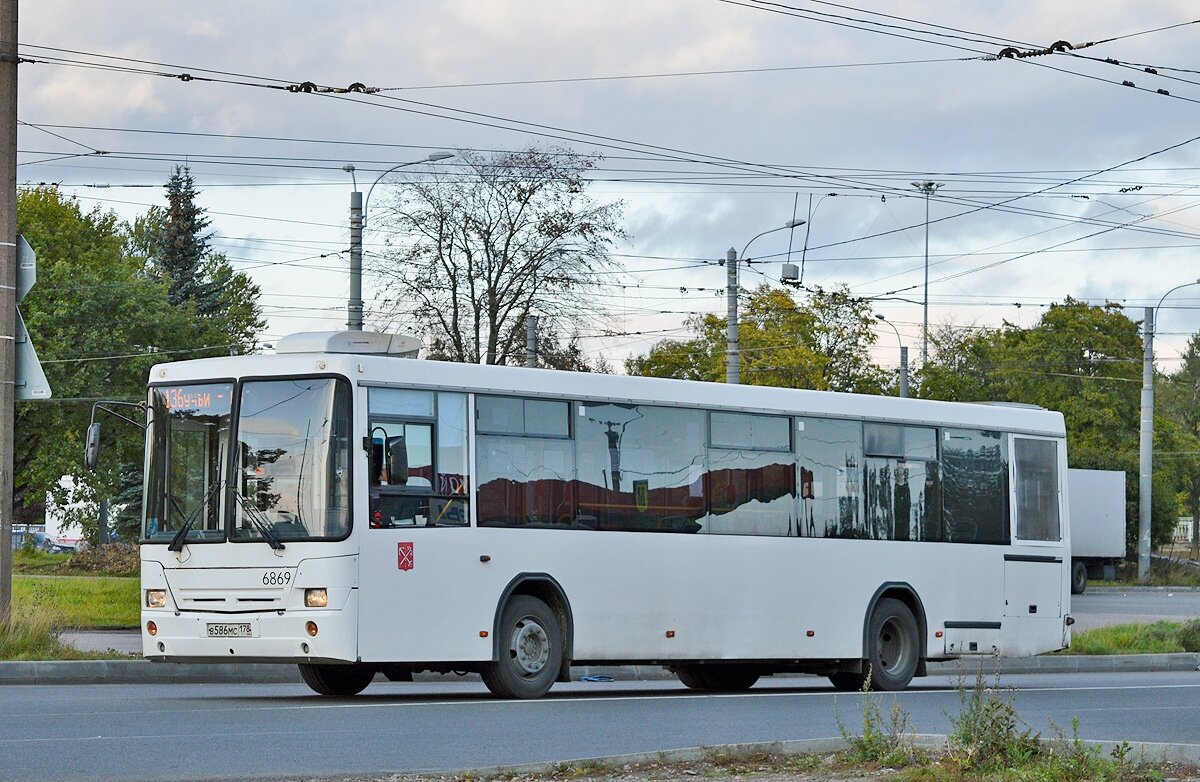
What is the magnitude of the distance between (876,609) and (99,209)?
60.6 meters

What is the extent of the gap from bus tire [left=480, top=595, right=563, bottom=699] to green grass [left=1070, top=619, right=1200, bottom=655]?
11.9 m

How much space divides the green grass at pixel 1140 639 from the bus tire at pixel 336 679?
12.7 meters

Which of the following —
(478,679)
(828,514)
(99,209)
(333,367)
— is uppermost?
(99,209)

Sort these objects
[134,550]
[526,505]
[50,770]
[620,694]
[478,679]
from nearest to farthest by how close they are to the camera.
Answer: [50,770] → [526,505] → [620,694] → [478,679] → [134,550]

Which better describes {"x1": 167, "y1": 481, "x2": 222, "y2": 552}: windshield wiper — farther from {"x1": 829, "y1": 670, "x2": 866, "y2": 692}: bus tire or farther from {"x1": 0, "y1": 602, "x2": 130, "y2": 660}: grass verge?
{"x1": 829, "y1": 670, "x2": 866, "y2": 692}: bus tire

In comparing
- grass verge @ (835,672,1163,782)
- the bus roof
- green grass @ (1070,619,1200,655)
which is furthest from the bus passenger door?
grass verge @ (835,672,1163,782)

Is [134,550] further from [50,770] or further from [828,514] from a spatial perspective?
[50,770]

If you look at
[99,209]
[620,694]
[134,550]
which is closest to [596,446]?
[620,694]

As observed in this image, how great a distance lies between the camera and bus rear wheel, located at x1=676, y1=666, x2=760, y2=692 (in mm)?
19328

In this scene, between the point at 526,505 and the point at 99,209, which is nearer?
the point at 526,505

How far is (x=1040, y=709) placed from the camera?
1555cm

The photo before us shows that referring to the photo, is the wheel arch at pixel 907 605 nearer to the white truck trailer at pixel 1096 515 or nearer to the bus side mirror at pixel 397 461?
the bus side mirror at pixel 397 461

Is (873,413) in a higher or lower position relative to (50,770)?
higher

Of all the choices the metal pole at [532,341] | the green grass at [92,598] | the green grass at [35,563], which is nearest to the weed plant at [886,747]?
the green grass at [92,598]
